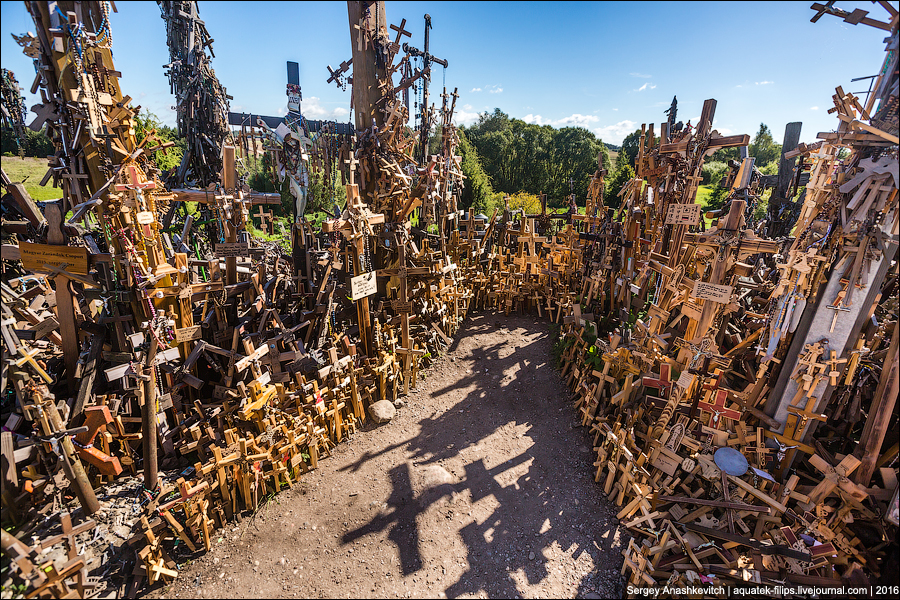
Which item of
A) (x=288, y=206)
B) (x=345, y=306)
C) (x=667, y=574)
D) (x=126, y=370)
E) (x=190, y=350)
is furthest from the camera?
(x=288, y=206)

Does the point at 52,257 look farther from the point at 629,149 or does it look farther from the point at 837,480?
the point at 629,149

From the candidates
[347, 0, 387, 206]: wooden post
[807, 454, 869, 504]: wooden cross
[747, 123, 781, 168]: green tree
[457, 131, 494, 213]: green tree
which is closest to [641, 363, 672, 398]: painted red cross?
[807, 454, 869, 504]: wooden cross

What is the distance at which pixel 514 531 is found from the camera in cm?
462

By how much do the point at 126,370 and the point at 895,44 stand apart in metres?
8.36

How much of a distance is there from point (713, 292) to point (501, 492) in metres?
3.55

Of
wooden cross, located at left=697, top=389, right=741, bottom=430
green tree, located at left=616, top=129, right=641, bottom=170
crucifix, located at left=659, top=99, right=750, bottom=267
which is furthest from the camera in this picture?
green tree, located at left=616, top=129, right=641, bottom=170

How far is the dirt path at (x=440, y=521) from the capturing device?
4027 mm

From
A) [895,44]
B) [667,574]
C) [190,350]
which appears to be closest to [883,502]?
[667,574]

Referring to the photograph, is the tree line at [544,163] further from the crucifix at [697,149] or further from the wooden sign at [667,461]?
the wooden sign at [667,461]

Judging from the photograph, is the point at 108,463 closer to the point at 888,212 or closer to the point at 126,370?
the point at 126,370

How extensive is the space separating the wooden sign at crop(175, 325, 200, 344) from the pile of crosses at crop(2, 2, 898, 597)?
25 millimetres

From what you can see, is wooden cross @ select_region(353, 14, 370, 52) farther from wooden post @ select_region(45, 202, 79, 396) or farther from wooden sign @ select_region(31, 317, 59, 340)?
wooden sign @ select_region(31, 317, 59, 340)

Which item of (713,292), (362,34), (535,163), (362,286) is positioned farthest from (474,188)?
(713,292)

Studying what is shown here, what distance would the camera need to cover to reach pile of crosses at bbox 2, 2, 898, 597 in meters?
3.92
